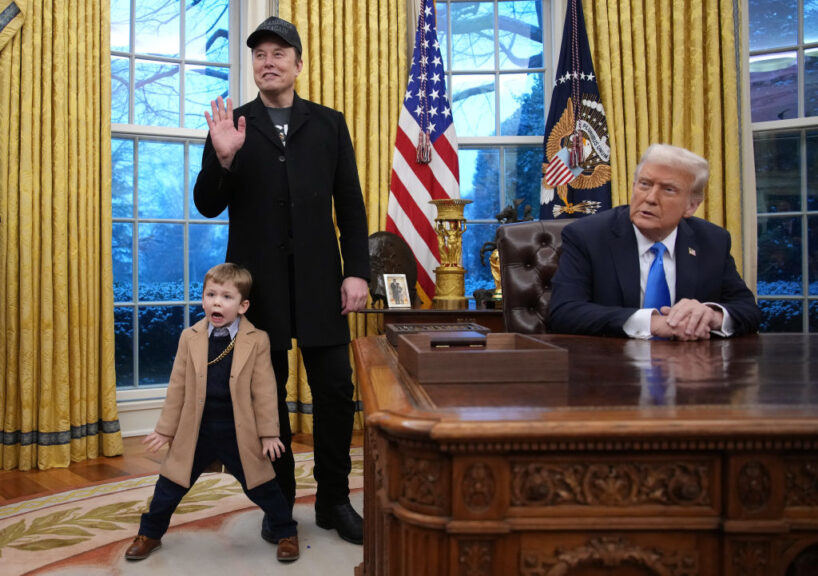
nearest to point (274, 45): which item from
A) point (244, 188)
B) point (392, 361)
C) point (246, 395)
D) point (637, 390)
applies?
point (244, 188)

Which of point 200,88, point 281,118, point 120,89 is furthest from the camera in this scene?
point 200,88

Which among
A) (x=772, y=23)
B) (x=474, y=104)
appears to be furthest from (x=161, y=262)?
(x=772, y=23)

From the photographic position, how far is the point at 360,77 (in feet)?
13.7

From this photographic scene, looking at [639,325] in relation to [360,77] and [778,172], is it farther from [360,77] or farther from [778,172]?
[778,172]

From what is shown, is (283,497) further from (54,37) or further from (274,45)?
(54,37)

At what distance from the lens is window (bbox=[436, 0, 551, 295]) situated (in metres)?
4.53

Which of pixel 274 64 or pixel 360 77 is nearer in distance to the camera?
pixel 274 64

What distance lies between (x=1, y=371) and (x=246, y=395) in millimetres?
1941

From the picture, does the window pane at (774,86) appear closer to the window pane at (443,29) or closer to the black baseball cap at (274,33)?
the window pane at (443,29)

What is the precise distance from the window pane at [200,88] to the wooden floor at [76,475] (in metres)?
1.94

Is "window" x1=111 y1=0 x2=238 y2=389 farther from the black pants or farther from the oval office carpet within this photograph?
the black pants

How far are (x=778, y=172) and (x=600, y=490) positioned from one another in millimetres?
4159

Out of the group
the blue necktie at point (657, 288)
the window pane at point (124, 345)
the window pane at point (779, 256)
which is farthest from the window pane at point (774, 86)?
the window pane at point (124, 345)

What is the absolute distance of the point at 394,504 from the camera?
73 centimetres
